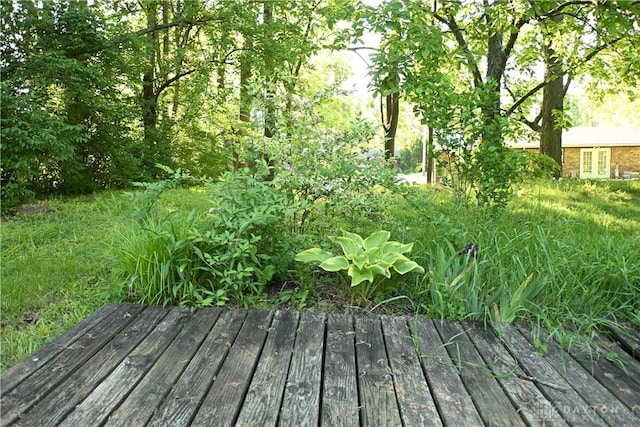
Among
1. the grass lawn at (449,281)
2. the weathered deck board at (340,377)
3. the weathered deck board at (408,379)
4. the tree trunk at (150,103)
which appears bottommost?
the weathered deck board at (408,379)

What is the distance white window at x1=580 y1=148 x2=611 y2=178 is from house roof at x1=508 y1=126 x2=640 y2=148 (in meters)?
0.52

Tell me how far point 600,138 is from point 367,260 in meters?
26.8

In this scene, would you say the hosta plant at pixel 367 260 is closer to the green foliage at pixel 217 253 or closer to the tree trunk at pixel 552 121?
the green foliage at pixel 217 253

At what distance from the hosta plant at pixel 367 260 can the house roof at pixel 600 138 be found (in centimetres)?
2189

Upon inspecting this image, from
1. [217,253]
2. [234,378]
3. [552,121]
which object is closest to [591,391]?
[234,378]

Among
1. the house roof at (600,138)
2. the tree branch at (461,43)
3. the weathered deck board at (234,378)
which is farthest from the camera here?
the house roof at (600,138)

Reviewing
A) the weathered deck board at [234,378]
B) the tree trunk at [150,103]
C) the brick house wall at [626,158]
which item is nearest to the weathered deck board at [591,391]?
the weathered deck board at [234,378]

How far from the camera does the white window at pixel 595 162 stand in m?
23.9

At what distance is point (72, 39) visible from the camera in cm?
710

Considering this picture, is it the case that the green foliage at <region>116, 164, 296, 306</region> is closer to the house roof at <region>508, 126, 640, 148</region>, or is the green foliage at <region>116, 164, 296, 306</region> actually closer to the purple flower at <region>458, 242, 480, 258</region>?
the purple flower at <region>458, 242, 480, 258</region>

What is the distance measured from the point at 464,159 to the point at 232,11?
7.48 m

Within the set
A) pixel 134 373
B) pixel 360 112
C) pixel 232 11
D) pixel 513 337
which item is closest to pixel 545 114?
Answer: pixel 232 11

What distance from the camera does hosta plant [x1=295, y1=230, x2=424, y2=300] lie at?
2688 mm

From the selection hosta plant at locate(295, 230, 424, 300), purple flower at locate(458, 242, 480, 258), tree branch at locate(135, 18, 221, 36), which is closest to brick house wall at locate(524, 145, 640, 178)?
tree branch at locate(135, 18, 221, 36)
